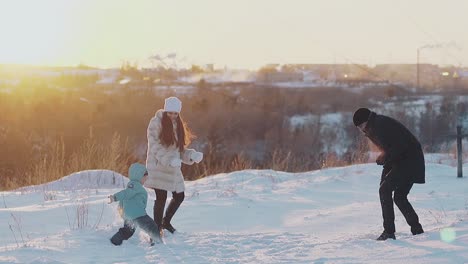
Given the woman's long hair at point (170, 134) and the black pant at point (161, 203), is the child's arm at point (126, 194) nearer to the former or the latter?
the black pant at point (161, 203)

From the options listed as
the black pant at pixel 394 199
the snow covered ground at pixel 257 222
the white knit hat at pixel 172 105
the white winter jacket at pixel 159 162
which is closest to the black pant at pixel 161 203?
the white winter jacket at pixel 159 162

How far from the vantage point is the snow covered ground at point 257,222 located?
619 cm

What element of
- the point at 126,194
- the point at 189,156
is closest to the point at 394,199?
the point at 189,156

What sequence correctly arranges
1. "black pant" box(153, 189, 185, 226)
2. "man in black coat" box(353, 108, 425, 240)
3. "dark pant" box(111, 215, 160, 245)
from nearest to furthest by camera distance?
1. "man in black coat" box(353, 108, 425, 240)
2. "dark pant" box(111, 215, 160, 245)
3. "black pant" box(153, 189, 185, 226)

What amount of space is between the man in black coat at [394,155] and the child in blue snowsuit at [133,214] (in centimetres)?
235

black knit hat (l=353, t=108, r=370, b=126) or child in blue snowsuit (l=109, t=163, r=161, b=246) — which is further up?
black knit hat (l=353, t=108, r=370, b=126)

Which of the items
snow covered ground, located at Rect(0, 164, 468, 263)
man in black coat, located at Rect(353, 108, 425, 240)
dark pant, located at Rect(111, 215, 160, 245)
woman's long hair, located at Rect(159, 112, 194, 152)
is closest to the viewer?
snow covered ground, located at Rect(0, 164, 468, 263)

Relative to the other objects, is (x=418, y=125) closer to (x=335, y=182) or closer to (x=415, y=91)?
(x=415, y=91)

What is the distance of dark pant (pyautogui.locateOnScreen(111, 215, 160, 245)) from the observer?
22.6ft

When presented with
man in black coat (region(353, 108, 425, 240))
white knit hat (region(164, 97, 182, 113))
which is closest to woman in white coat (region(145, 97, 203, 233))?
white knit hat (region(164, 97, 182, 113))

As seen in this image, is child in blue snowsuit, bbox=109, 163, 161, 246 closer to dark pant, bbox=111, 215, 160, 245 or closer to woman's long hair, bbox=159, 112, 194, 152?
dark pant, bbox=111, 215, 160, 245

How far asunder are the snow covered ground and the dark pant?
110 mm

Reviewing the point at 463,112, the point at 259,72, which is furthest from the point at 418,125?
the point at 259,72

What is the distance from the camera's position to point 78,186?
45.1 ft
